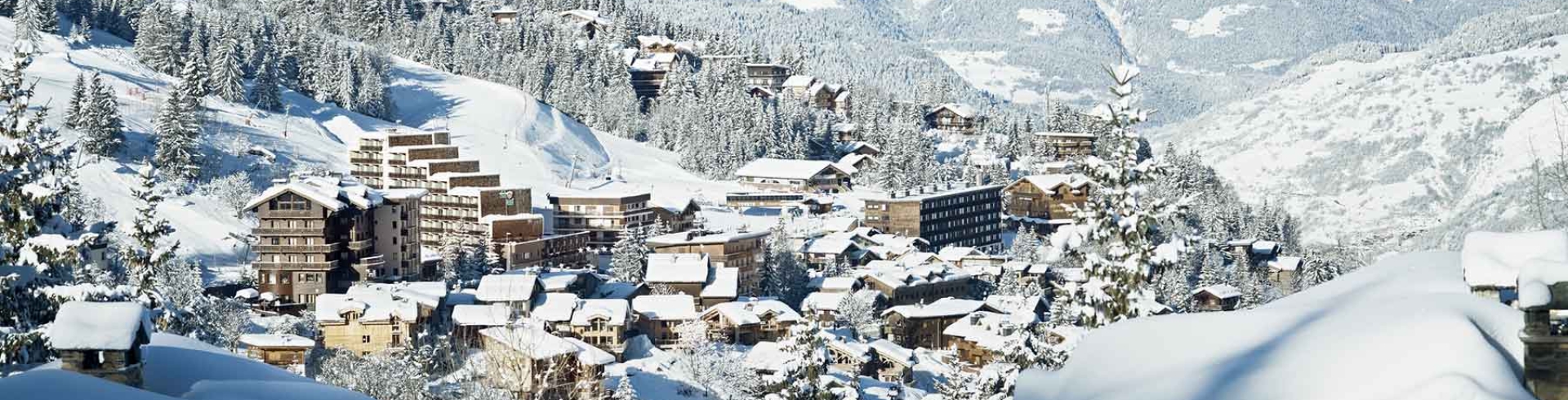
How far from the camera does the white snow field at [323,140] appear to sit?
189ft

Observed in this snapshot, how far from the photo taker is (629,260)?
200 feet

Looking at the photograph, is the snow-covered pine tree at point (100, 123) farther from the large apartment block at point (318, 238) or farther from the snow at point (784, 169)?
the snow at point (784, 169)

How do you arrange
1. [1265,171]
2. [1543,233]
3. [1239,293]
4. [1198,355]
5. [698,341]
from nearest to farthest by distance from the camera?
[1543,233], [1198,355], [698,341], [1239,293], [1265,171]

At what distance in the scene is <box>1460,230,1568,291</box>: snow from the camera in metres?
7.17

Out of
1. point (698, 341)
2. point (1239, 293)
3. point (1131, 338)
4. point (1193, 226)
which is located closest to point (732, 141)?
point (1193, 226)

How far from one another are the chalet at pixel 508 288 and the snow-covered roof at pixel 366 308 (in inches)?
122

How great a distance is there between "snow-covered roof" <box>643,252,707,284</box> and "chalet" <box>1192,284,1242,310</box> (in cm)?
2077

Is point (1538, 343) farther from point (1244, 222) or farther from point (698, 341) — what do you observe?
point (1244, 222)

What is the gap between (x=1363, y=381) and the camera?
6734 millimetres

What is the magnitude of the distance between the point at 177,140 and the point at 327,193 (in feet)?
43.7

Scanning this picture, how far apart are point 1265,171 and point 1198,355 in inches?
6909

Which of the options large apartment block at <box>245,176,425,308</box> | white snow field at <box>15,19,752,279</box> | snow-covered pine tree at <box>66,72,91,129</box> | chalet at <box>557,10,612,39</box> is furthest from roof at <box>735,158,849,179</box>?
chalet at <box>557,10,612,39</box>

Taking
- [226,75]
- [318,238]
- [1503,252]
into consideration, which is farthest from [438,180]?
[1503,252]

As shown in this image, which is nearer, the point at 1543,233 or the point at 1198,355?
the point at 1543,233
